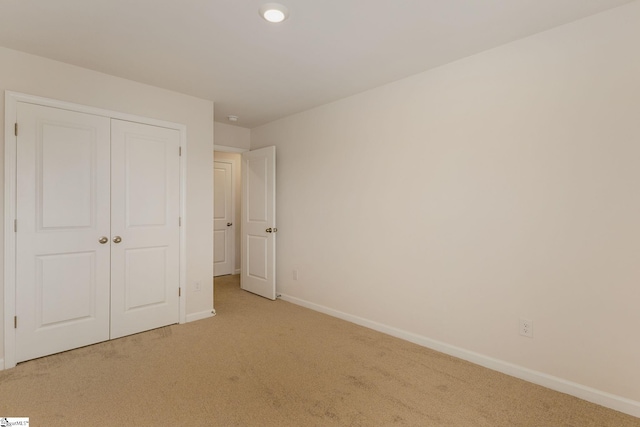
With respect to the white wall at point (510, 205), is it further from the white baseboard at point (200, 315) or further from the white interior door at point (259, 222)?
the white baseboard at point (200, 315)

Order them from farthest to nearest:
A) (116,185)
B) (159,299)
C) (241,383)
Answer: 1. (159,299)
2. (116,185)
3. (241,383)

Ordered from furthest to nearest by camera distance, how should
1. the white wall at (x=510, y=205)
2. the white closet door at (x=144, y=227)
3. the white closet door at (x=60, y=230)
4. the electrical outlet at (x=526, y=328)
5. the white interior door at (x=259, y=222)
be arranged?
the white interior door at (x=259, y=222) → the white closet door at (x=144, y=227) → the white closet door at (x=60, y=230) → the electrical outlet at (x=526, y=328) → the white wall at (x=510, y=205)

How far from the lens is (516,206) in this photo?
2.33m

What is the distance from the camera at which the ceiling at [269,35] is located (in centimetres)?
193

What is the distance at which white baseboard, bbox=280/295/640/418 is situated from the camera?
194cm

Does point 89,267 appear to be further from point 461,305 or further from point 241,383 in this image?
point 461,305

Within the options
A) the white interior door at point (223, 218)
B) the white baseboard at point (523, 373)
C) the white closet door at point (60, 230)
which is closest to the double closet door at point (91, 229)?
the white closet door at point (60, 230)

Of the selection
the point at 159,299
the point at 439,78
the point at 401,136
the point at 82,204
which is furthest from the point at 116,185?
the point at 439,78

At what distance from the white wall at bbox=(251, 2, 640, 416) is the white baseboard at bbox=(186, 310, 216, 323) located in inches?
58.0

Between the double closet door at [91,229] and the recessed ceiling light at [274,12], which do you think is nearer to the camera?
the recessed ceiling light at [274,12]

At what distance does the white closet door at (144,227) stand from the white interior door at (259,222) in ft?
4.05

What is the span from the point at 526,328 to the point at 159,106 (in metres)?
3.82

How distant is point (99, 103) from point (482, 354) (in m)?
3.95

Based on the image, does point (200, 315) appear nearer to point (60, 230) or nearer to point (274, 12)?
point (60, 230)
